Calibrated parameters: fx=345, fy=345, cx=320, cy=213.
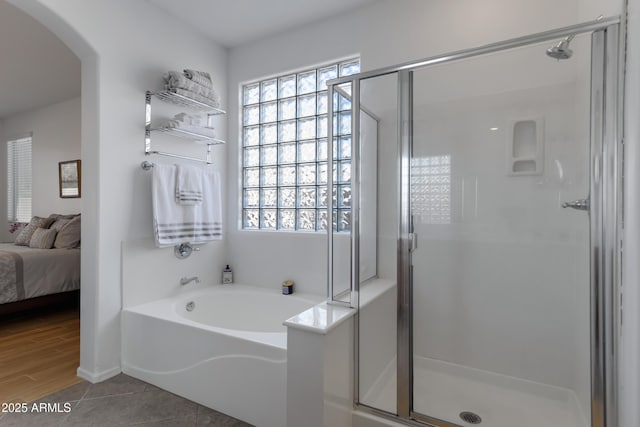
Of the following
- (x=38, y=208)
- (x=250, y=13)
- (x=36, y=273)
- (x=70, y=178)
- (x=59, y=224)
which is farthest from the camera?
(x=38, y=208)

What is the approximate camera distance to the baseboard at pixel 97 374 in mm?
2084

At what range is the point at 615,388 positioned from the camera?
1.18 metres

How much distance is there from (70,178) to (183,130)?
3052 mm

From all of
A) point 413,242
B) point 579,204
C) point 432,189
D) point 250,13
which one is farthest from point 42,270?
point 579,204

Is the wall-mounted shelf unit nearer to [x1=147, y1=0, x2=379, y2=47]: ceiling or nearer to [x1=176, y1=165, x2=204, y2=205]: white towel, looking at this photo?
[x1=176, y1=165, x2=204, y2=205]: white towel

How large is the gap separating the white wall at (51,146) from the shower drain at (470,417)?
477 cm

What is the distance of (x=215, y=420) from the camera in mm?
1737

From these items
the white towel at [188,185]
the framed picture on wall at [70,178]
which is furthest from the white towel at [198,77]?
the framed picture on wall at [70,178]

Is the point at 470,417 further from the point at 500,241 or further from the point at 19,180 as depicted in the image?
the point at 19,180

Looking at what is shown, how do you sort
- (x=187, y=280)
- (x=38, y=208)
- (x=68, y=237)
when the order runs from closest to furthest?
(x=187, y=280)
(x=68, y=237)
(x=38, y=208)

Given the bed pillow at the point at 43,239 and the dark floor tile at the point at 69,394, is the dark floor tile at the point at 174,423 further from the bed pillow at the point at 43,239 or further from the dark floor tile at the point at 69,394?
the bed pillow at the point at 43,239

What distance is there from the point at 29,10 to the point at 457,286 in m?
2.81

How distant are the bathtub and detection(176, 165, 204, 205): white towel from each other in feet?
2.33

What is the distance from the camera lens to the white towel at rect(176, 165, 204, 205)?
244 centimetres
